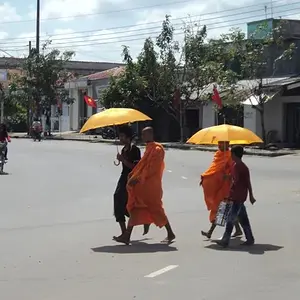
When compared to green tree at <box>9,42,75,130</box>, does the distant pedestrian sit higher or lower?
lower

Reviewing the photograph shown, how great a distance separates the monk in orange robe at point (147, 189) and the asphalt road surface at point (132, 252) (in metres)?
0.37

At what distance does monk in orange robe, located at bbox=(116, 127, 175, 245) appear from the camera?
32.9 ft

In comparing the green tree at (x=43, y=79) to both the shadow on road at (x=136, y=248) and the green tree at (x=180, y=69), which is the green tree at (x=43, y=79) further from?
the shadow on road at (x=136, y=248)

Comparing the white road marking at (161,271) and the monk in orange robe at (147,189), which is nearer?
the white road marking at (161,271)

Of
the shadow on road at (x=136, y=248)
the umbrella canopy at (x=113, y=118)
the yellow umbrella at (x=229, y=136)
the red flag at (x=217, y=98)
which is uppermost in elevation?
the red flag at (x=217, y=98)

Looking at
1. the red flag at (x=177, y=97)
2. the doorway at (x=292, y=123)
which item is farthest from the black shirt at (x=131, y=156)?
the red flag at (x=177, y=97)

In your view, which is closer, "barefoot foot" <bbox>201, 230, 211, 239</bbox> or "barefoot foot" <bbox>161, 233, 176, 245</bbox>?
"barefoot foot" <bbox>161, 233, 176, 245</bbox>

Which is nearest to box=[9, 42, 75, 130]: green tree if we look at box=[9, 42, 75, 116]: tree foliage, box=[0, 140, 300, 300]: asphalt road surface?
box=[9, 42, 75, 116]: tree foliage

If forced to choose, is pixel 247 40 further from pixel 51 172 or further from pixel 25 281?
pixel 25 281

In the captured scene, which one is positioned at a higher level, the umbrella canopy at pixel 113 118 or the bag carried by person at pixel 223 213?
the umbrella canopy at pixel 113 118

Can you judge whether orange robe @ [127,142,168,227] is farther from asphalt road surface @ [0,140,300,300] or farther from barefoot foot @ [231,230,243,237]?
barefoot foot @ [231,230,243,237]

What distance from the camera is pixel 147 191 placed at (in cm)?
1016

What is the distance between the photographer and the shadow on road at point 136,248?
9758mm

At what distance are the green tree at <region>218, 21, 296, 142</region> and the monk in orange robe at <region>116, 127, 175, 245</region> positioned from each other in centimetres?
2735
